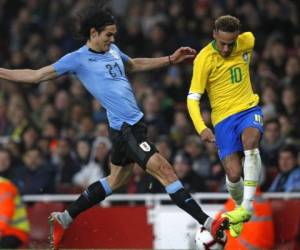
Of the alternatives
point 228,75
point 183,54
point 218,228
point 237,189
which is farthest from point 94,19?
point 218,228

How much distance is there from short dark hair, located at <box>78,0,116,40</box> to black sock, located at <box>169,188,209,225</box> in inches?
74.3

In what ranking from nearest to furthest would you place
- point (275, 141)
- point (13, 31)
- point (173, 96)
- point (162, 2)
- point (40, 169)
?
point (275, 141) < point (40, 169) < point (173, 96) < point (162, 2) < point (13, 31)

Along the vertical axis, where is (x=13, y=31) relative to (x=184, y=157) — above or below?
above

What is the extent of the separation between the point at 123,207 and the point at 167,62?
3.54 metres

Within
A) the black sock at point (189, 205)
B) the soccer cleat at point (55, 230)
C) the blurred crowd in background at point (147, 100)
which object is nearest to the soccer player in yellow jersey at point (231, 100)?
the black sock at point (189, 205)

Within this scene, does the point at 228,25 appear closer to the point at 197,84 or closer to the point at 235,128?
the point at 197,84

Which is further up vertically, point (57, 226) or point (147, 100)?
point (147, 100)

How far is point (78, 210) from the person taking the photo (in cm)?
1148

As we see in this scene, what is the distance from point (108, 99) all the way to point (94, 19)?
2.73 feet

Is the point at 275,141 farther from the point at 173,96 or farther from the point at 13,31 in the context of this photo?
the point at 13,31

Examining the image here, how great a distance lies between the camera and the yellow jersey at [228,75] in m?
11.6

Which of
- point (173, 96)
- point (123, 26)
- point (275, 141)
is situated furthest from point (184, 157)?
point (123, 26)

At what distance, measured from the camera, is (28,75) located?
1105 cm

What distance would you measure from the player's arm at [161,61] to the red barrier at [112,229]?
325 cm
